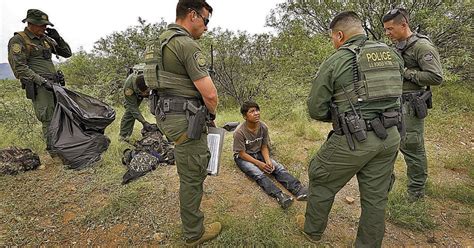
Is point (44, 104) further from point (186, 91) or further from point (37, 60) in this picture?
point (186, 91)

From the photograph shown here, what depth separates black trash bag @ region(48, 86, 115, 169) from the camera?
329 centimetres

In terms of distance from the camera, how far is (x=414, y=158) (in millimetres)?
2729

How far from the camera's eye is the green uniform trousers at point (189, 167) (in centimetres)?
202

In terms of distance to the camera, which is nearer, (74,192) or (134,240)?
(134,240)

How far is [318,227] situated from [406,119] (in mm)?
1306

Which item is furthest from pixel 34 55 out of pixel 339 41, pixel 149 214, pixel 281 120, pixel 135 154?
pixel 281 120

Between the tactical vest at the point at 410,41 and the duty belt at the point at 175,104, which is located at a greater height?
the tactical vest at the point at 410,41

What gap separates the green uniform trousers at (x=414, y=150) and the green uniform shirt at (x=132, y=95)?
3390 millimetres

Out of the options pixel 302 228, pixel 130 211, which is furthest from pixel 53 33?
pixel 302 228

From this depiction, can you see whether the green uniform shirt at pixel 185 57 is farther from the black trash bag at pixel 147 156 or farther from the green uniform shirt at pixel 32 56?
the green uniform shirt at pixel 32 56

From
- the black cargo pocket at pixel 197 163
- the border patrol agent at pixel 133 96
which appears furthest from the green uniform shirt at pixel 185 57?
the border patrol agent at pixel 133 96

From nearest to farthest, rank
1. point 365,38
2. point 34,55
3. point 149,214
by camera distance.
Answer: point 365,38 < point 149,214 < point 34,55

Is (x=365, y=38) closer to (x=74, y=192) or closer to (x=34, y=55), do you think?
(x=74, y=192)

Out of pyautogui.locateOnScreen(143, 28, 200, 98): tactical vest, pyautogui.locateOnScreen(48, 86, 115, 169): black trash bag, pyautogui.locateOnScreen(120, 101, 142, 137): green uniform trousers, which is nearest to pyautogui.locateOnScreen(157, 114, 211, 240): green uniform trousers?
pyautogui.locateOnScreen(143, 28, 200, 98): tactical vest
